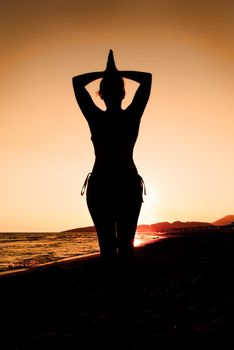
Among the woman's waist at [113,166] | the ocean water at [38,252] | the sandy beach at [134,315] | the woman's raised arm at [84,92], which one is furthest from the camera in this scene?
the ocean water at [38,252]

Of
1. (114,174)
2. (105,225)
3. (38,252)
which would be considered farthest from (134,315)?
(38,252)

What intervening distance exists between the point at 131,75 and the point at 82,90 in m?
0.57

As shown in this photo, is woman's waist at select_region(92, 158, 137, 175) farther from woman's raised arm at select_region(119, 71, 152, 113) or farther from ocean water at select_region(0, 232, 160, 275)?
ocean water at select_region(0, 232, 160, 275)

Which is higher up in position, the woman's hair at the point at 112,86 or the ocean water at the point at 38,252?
the woman's hair at the point at 112,86

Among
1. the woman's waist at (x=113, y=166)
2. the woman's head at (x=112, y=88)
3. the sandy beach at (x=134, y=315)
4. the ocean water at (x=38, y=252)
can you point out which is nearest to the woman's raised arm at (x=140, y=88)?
the woman's head at (x=112, y=88)

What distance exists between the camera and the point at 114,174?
2.86 meters

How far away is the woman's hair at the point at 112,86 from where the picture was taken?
10.1 feet

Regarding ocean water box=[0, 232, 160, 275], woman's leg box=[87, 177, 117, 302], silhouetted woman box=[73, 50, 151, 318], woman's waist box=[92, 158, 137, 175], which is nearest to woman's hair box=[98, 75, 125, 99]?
silhouetted woman box=[73, 50, 151, 318]

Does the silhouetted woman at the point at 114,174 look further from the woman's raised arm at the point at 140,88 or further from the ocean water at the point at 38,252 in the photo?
the ocean water at the point at 38,252

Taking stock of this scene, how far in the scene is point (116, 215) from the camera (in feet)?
9.66

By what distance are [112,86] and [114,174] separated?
89cm

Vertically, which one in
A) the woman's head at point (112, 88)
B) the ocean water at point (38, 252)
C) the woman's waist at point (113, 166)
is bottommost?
the ocean water at point (38, 252)

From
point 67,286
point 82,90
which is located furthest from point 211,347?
point 67,286

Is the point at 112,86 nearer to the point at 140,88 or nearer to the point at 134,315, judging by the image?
the point at 140,88
